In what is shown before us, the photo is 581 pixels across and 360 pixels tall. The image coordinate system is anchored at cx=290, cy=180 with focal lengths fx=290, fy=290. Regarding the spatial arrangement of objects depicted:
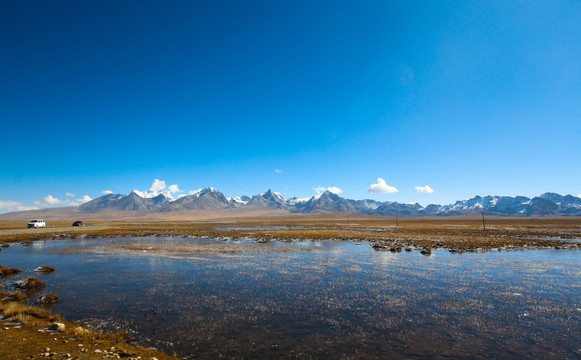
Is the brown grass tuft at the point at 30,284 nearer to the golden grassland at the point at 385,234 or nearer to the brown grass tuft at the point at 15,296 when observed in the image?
the brown grass tuft at the point at 15,296

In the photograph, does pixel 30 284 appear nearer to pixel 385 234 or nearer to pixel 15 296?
pixel 15 296

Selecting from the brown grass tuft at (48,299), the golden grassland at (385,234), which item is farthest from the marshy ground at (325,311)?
the golden grassland at (385,234)

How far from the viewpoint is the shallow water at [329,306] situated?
11.4 metres

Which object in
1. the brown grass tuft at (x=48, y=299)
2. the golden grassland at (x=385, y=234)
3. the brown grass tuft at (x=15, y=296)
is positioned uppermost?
the brown grass tuft at (x=15, y=296)

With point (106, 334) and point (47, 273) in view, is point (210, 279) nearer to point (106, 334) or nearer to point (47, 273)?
point (106, 334)

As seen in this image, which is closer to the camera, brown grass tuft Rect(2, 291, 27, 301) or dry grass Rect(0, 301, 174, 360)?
dry grass Rect(0, 301, 174, 360)

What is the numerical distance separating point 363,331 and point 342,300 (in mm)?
4296

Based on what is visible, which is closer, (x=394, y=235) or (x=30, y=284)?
(x=30, y=284)

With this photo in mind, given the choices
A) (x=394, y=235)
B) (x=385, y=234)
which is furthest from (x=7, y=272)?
(x=385, y=234)

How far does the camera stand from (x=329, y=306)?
52.6ft

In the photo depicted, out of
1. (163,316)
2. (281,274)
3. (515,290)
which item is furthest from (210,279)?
(515,290)

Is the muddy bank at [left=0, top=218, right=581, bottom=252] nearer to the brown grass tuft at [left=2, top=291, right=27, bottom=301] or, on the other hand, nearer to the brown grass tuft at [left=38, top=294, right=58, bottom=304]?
the brown grass tuft at [left=38, top=294, right=58, bottom=304]

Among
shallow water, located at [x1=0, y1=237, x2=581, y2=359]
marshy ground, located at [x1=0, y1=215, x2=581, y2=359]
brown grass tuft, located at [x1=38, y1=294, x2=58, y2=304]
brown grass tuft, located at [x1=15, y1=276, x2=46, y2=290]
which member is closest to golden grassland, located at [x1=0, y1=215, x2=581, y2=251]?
shallow water, located at [x1=0, y1=237, x2=581, y2=359]

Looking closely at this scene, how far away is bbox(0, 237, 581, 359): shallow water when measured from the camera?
11.4 m
